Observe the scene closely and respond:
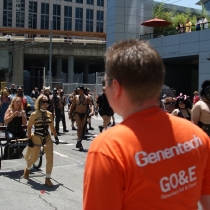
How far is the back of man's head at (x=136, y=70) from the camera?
73.2 inches

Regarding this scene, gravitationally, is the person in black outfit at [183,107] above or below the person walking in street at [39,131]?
above

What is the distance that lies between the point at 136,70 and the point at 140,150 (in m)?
0.36

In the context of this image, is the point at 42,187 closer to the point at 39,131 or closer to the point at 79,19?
the point at 39,131

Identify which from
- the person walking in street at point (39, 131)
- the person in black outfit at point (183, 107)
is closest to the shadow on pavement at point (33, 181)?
the person walking in street at point (39, 131)

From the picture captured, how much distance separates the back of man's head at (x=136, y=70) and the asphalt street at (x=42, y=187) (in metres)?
4.35

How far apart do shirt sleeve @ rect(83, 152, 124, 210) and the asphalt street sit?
169 inches

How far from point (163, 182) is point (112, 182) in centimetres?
26

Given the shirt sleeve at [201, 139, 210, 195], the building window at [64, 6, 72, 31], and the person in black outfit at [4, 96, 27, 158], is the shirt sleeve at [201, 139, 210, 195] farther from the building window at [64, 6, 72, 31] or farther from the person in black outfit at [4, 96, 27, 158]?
the building window at [64, 6, 72, 31]

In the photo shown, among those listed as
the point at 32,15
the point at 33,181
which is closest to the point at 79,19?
the point at 32,15

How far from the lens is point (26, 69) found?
211 ft

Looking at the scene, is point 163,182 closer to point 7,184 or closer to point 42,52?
point 7,184

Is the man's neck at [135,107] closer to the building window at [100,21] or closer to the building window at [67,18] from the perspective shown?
the building window at [67,18]

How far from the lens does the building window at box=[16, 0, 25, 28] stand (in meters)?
81.9

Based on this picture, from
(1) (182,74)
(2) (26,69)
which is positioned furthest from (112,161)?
(2) (26,69)
